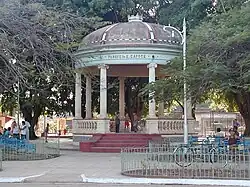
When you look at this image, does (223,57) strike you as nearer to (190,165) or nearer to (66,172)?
(190,165)

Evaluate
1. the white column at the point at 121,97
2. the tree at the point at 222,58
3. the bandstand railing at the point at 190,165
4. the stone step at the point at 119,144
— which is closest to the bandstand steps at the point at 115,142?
the stone step at the point at 119,144

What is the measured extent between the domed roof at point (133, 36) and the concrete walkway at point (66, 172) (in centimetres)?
909

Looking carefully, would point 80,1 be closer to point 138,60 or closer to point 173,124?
point 138,60

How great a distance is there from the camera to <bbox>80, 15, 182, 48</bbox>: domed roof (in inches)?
1133

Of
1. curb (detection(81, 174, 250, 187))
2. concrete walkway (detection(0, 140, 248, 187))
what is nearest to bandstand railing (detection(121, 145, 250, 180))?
curb (detection(81, 174, 250, 187))

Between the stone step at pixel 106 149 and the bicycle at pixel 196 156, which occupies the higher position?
the bicycle at pixel 196 156

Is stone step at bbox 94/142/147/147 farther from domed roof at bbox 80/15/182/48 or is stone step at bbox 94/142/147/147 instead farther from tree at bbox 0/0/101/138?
tree at bbox 0/0/101/138

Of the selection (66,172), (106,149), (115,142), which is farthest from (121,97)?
(66,172)

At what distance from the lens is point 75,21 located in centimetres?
2025

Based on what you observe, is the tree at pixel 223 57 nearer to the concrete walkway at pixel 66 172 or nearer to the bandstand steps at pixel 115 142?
the concrete walkway at pixel 66 172

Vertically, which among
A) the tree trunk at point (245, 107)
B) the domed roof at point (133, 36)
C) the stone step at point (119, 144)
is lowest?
the stone step at point (119, 144)

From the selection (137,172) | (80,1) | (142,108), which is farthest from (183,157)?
(142,108)

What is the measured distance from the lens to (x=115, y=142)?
1100 inches

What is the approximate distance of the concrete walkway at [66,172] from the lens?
14773 millimetres
